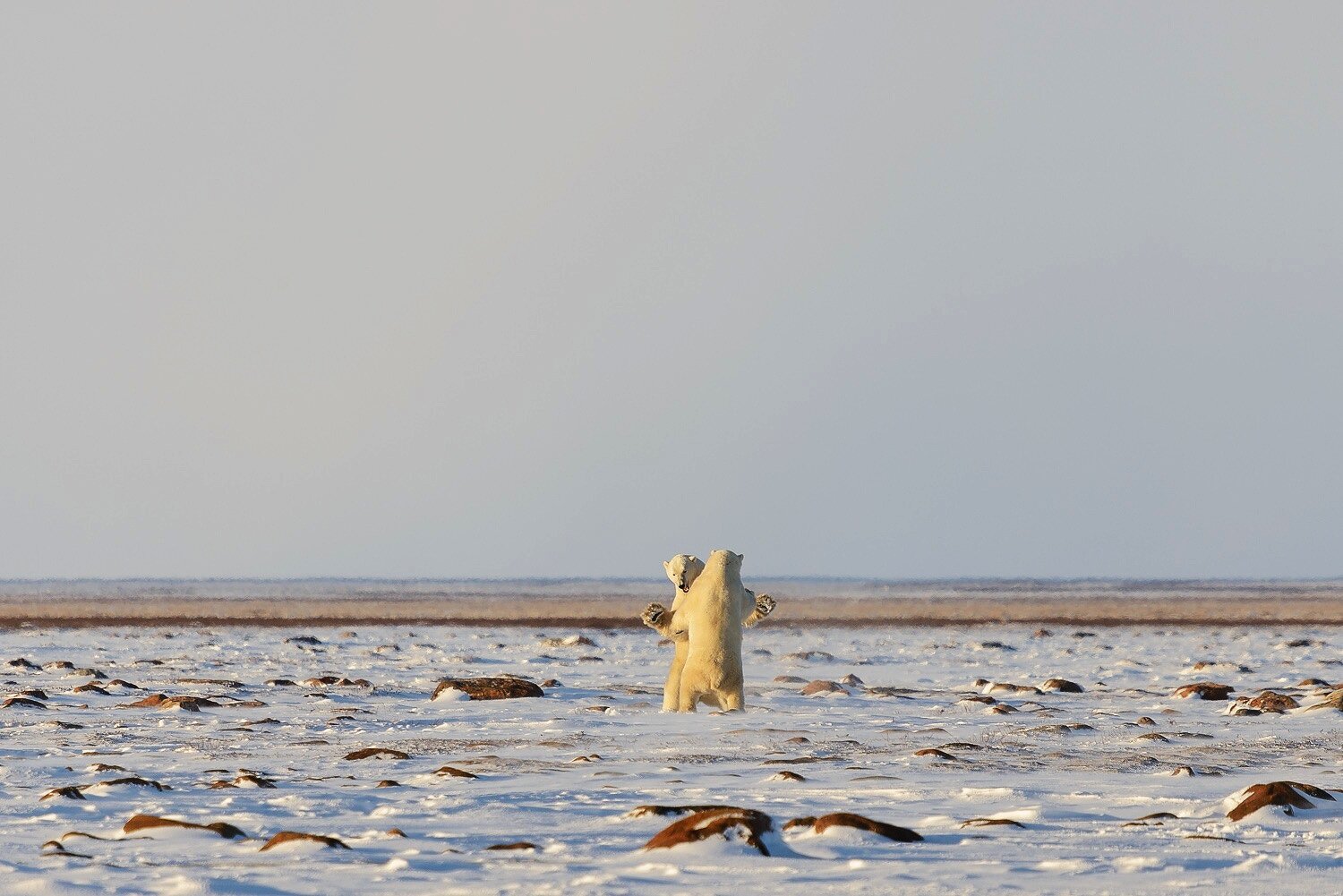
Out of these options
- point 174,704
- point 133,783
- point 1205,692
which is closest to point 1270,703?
point 1205,692

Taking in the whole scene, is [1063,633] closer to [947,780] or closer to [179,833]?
[947,780]

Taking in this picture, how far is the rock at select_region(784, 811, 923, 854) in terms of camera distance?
8.40 m

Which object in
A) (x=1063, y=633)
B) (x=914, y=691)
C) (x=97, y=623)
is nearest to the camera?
(x=914, y=691)

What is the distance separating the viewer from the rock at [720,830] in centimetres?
801

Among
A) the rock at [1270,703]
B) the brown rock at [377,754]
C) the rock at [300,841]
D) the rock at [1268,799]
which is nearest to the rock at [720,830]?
the rock at [300,841]

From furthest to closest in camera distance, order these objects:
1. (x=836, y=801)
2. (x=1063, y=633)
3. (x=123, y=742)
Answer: (x=1063, y=633), (x=123, y=742), (x=836, y=801)

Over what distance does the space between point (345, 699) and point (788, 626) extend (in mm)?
26664

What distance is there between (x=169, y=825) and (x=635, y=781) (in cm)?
323

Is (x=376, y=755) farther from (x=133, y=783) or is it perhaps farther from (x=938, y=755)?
(x=938, y=755)

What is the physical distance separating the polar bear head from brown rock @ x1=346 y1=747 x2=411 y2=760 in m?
4.81

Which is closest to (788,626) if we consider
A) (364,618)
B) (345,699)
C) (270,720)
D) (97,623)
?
(364,618)

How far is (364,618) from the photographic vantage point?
4972cm

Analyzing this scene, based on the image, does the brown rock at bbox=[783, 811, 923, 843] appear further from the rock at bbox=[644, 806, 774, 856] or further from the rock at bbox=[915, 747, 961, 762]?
the rock at bbox=[915, 747, 961, 762]

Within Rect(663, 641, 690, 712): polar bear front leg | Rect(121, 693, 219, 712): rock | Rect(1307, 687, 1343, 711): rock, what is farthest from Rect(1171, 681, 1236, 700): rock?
Rect(121, 693, 219, 712): rock
